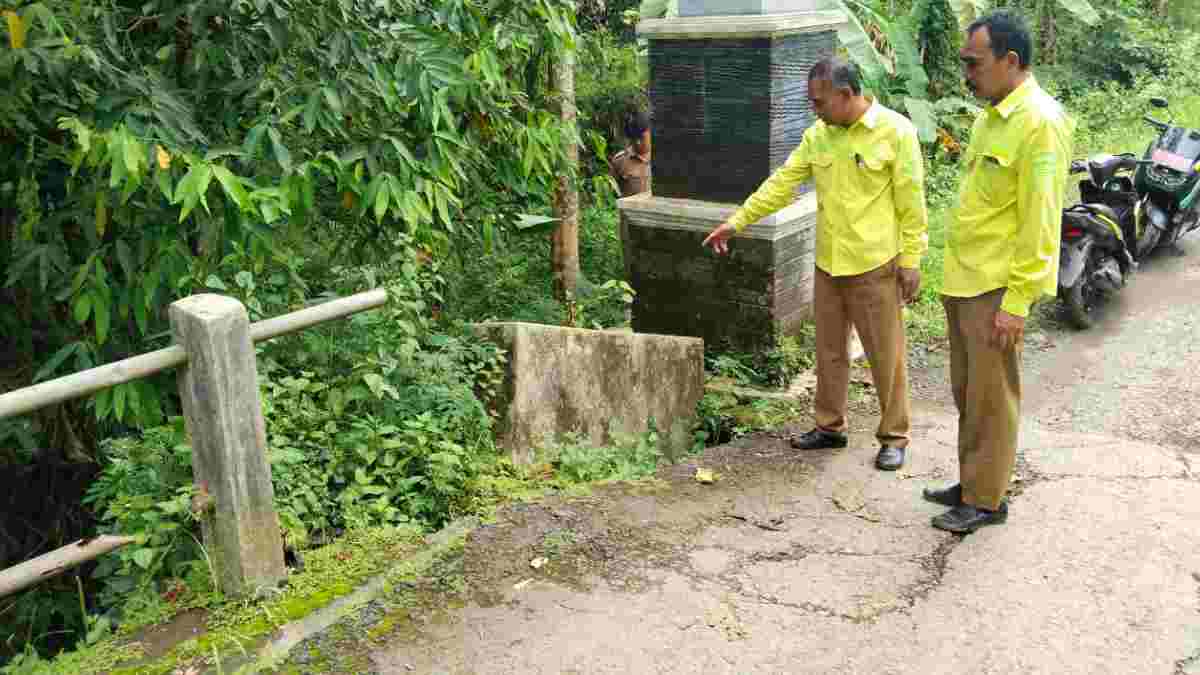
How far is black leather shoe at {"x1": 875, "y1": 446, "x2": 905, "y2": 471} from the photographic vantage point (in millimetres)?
4770

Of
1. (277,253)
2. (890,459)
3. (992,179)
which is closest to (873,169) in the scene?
(992,179)

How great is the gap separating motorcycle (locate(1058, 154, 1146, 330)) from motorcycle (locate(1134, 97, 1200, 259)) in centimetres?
9

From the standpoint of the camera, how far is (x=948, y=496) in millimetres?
4355

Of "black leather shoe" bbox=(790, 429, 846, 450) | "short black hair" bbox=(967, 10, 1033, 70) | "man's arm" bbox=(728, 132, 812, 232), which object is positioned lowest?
"black leather shoe" bbox=(790, 429, 846, 450)

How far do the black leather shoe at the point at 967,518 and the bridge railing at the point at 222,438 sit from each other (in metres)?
2.43

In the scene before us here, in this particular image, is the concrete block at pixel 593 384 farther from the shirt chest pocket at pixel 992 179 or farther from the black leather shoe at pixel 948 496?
the shirt chest pocket at pixel 992 179

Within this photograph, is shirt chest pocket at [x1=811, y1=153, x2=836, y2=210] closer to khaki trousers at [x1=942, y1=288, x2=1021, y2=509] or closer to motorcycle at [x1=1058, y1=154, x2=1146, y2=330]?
khaki trousers at [x1=942, y1=288, x2=1021, y2=509]

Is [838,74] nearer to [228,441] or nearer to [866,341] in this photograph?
[866,341]

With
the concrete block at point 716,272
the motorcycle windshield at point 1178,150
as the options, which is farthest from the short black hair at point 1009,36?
the motorcycle windshield at point 1178,150

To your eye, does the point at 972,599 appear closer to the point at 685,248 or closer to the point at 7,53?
the point at 685,248

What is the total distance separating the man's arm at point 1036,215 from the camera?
368cm

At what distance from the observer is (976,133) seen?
12.9 feet

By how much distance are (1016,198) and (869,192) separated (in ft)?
2.62

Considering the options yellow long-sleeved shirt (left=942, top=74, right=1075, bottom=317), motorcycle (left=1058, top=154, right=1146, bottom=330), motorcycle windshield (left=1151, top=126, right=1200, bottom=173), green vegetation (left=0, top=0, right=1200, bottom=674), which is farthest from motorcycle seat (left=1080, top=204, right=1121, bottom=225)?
yellow long-sleeved shirt (left=942, top=74, right=1075, bottom=317)
